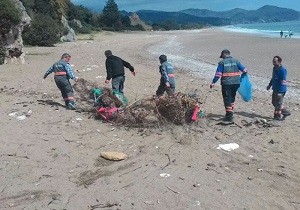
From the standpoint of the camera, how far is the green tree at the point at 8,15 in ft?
60.6

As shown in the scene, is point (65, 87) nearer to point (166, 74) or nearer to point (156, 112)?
point (166, 74)

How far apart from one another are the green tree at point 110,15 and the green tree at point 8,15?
6950cm

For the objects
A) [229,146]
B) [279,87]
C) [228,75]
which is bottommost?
[229,146]

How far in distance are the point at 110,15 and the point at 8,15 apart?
7315 centimetres

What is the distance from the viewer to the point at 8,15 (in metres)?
18.8

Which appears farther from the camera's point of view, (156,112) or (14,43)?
(14,43)

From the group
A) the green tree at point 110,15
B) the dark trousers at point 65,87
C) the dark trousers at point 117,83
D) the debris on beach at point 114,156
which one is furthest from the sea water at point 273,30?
the debris on beach at point 114,156

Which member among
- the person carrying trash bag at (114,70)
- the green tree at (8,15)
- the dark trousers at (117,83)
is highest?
the green tree at (8,15)

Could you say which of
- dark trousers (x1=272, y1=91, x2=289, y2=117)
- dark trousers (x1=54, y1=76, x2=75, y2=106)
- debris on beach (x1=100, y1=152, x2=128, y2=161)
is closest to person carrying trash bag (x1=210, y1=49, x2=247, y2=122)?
dark trousers (x1=272, y1=91, x2=289, y2=117)

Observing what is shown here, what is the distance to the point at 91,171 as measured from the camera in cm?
669

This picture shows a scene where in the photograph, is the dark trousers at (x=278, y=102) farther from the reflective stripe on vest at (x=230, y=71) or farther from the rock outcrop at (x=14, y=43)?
the rock outcrop at (x=14, y=43)

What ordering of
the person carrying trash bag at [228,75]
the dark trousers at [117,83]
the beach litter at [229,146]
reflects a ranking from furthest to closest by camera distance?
the dark trousers at [117,83], the person carrying trash bag at [228,75], the beach litter at [229,146]

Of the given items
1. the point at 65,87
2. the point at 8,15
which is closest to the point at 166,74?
the point at 65,87

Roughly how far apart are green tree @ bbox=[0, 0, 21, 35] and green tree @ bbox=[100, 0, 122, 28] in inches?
2736
